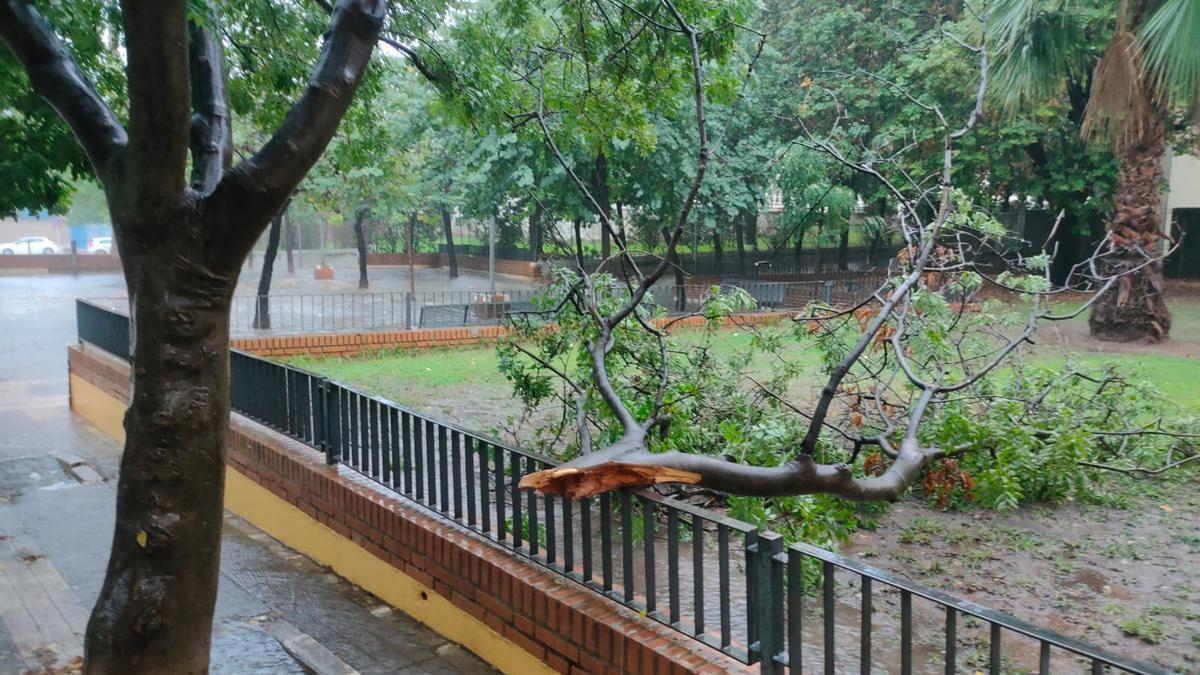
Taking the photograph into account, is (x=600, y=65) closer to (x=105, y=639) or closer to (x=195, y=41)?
(x=195, y=41)

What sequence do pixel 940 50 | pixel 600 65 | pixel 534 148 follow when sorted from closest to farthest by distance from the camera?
pixel 600 65 → pixel 534 148 → pixel 940 50

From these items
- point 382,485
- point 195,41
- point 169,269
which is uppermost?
point 195,41

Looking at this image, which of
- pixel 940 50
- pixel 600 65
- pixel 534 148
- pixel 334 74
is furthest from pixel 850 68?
pixel 334 74

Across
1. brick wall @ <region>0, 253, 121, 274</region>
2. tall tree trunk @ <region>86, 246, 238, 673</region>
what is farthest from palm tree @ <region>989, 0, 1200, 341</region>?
brick wall @ <region>0, 253, 121, 274</region>

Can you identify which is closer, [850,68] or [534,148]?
[534,148]

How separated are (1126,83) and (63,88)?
50.7 feet

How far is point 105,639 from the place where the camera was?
13.0 feet

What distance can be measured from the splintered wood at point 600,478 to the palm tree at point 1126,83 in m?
11.6

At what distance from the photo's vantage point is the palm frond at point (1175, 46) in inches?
493

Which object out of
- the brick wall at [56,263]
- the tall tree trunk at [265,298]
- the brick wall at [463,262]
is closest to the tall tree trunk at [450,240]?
the brick wall at [463,262]

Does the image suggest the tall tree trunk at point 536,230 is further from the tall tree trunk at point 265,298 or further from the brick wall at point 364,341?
the tall tree trunk at point 265,298

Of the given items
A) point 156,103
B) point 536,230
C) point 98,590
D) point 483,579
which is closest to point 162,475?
point 156,103

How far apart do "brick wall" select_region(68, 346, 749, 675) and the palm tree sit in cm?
1135

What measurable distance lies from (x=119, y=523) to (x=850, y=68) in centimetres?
2321
